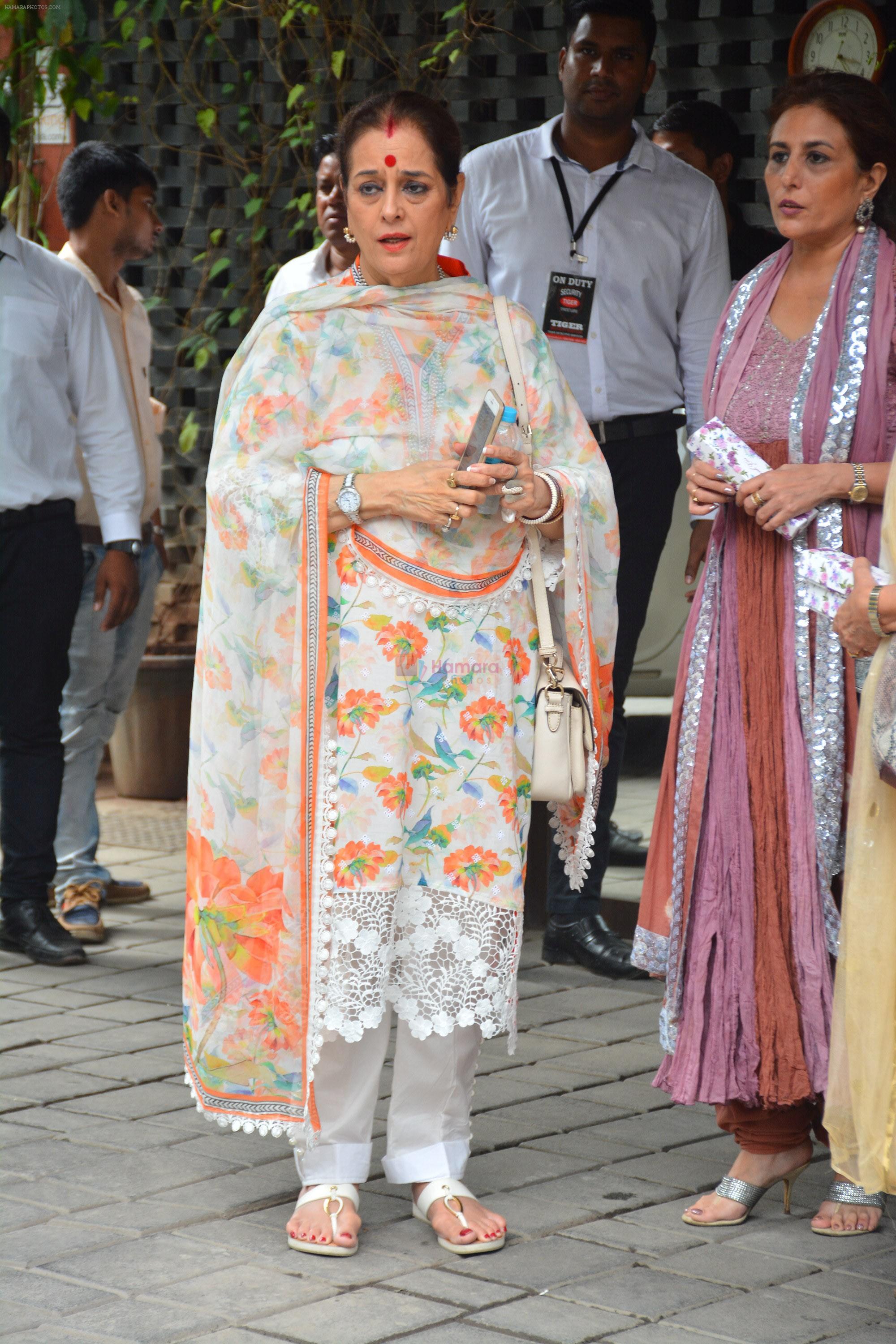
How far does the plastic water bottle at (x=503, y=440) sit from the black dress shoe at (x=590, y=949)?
206 cm

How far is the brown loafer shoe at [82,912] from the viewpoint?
204 inches

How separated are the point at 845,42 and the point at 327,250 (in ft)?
5.15

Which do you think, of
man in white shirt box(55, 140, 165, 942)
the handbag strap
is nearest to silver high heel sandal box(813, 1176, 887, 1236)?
the handbag strap

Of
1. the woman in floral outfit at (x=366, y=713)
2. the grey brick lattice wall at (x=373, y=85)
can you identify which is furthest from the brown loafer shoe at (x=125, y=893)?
the woman in floral outfit at (x=366, y=713)

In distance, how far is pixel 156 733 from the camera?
7039 mm

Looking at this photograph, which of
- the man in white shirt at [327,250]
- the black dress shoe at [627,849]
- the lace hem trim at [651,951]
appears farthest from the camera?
the black dress shoe at [627,849]

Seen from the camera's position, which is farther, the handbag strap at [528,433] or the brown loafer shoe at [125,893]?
the brown loafer shoe at [125,893]

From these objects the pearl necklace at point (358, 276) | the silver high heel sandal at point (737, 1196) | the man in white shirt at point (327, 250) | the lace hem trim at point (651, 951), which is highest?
the man in white shirt at point (327, 250)

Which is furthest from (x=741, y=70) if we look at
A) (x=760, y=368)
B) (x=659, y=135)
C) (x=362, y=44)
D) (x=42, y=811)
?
(x=42, y=811)

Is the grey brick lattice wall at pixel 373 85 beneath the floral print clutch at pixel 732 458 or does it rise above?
above

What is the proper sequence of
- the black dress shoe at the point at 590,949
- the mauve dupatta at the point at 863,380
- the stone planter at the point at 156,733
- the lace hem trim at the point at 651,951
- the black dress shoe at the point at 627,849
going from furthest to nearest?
the stone planter at the point at 156,733 → the black dress shoe at the point at 627,849 → the black dress shoe at the point at 590,949 → the lace hem trim at the point at 651,951 → the mauve dupatta at the point at 863,380

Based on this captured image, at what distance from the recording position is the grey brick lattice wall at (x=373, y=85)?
4902 mm

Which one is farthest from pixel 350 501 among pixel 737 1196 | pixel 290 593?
pixel 737 1196

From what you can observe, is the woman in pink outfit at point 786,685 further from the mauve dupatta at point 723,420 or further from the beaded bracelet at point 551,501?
the beaded bracelet at point 551,501
